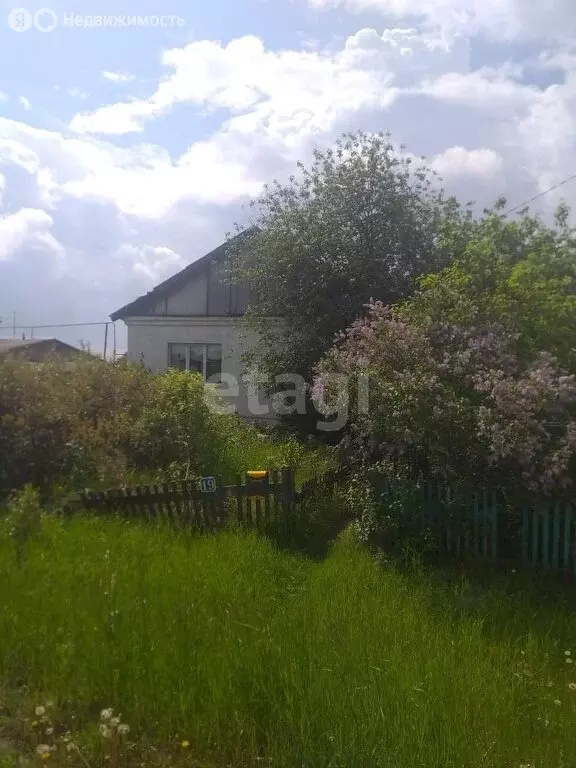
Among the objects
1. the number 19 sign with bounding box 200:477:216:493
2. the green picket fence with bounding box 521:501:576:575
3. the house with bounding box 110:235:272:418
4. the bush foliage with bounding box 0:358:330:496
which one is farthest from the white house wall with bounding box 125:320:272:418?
the green picket fence with bounding box 521:501:576:575

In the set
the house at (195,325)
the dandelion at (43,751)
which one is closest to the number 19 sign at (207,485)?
the dandelion at (43,751)

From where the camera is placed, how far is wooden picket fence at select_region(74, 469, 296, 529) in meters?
7.33

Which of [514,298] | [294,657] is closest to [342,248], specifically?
[514,298]

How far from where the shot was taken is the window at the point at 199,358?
18234 millimetres

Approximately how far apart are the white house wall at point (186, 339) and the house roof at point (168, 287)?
287 millimetres

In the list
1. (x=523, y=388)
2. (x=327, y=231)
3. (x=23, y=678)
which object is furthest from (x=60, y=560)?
(x=327, y=231)

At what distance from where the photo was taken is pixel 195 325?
18500mm

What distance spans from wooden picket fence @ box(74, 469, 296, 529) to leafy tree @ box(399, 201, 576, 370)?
2640 mm

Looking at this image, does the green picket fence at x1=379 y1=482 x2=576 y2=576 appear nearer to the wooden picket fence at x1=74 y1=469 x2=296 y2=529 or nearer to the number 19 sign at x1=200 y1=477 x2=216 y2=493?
the wooden picket fence at x1=74 y1=469 x2=296 y2=529

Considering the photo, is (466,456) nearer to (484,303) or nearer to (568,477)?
(568,477)

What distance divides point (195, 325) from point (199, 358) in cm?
96

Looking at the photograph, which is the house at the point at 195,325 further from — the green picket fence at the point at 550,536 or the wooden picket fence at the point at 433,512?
the green picket fence at the point at 550,536

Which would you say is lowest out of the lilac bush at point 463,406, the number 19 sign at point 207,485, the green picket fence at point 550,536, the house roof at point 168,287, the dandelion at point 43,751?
the dandelion at point 43,751

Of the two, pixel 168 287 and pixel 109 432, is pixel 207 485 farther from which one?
pixel 168 287
